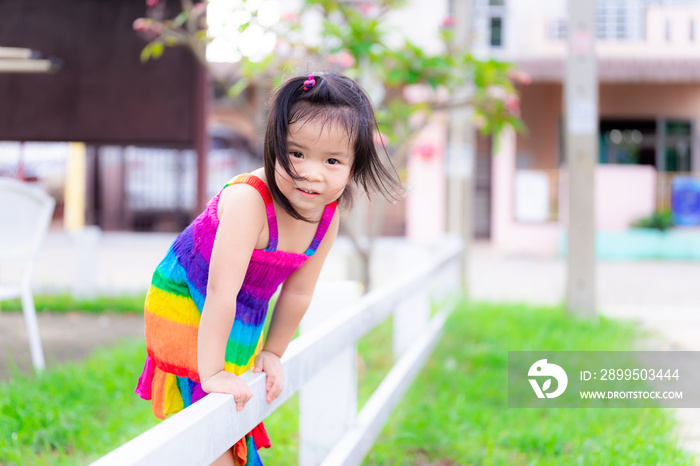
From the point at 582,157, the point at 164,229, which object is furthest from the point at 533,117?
the point at 582,157

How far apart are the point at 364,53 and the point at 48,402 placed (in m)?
2.54

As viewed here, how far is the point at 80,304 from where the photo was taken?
604 cm

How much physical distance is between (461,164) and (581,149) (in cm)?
202

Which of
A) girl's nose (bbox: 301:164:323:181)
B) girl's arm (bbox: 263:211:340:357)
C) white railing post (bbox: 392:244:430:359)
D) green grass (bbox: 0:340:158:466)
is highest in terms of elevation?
girl's nose (bbox: 301:164:323:181)

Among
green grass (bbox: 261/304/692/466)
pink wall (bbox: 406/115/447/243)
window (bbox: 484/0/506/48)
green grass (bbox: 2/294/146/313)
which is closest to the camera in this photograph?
green grass (bbox: 261/304/692/466)

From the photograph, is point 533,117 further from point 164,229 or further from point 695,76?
point 164,229

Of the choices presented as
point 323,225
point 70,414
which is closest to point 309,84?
point 323,225

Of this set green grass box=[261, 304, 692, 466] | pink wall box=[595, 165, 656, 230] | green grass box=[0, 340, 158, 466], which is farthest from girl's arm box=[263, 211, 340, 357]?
pink wall box=[595, 165, 656, 230]

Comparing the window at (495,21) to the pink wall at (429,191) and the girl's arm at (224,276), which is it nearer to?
the pink wall at (429,191)

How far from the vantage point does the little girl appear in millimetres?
1531

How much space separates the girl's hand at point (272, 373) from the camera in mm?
1638

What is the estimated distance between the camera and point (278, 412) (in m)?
3.31

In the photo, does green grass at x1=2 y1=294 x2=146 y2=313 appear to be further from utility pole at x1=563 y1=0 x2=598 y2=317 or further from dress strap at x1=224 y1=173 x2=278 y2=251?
dress strap at x1=224 y1=173 x2=278 y2=251

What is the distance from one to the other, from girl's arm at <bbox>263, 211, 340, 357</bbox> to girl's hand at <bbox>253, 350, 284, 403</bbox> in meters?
0.08
